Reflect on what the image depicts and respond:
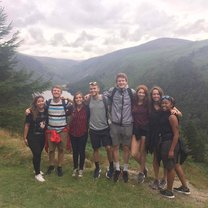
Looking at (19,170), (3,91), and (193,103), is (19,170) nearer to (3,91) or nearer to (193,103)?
(3,91)

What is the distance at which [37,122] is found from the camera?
955 cm

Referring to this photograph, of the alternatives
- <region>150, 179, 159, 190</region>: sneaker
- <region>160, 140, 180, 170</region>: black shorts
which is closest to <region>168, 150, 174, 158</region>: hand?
<region>160, 140, 180, 170</region>: black shorts

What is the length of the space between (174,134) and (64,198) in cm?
340

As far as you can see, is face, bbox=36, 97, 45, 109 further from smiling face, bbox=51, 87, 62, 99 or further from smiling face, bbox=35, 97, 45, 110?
smiling face, bbox=51, 87, 62, 99

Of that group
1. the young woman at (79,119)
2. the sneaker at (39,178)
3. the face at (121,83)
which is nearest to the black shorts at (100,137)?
the young woman at (79,119)

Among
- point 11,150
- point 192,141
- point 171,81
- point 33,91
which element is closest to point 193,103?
point 171,81

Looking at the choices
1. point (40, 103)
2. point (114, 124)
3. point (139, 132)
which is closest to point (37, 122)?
point (40, 103)

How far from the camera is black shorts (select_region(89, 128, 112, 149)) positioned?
377 inches

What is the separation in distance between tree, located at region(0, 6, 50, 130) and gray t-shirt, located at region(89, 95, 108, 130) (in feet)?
55.5

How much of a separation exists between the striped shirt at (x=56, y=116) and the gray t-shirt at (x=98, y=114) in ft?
2.75

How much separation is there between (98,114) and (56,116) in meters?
1.26

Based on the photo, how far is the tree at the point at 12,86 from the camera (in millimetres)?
25250

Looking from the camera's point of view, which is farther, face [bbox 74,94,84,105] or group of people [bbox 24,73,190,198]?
face [bbox 74,94,84,105]

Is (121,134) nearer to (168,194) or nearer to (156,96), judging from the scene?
(156,96)
